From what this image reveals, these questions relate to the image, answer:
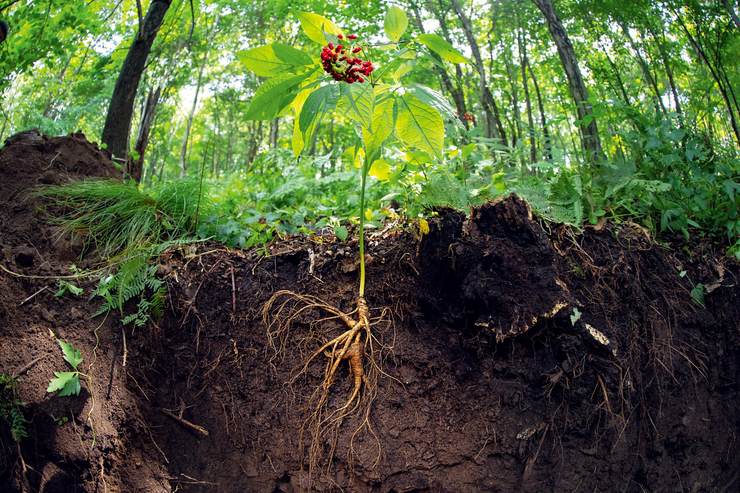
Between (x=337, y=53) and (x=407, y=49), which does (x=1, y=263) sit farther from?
(x=407, y=49)

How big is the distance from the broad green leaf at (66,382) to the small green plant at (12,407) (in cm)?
16

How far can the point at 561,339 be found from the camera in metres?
2.54

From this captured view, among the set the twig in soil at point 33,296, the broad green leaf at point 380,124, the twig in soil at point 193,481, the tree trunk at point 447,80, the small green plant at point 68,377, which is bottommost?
the twig in soil at point 193,481

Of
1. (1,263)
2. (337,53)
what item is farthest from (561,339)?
(1,263)

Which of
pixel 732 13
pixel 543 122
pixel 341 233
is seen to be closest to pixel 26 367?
pixel 341 233

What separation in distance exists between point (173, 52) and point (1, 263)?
5156 millimetres

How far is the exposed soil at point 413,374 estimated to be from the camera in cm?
244

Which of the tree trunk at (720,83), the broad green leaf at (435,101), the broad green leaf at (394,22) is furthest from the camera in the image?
the tree trunk at (720,83)

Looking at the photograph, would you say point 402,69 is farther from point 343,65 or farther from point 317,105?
point 317,105

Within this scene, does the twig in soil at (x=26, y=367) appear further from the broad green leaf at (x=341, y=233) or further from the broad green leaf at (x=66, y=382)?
the broad green leaf at (x=341, y=233)

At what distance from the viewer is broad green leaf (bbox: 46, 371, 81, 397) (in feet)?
7.66

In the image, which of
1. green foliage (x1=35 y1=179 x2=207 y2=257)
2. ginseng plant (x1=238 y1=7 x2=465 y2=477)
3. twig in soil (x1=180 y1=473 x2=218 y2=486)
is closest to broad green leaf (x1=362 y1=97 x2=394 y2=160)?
ginseng plant (x1=238 y1=7 x2=465 y2=477)

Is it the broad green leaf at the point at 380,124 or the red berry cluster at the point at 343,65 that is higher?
the red berry cluster at the point at 343,65

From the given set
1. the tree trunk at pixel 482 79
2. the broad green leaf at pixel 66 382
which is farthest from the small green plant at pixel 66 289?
the tree trunk at pixel 482 79
